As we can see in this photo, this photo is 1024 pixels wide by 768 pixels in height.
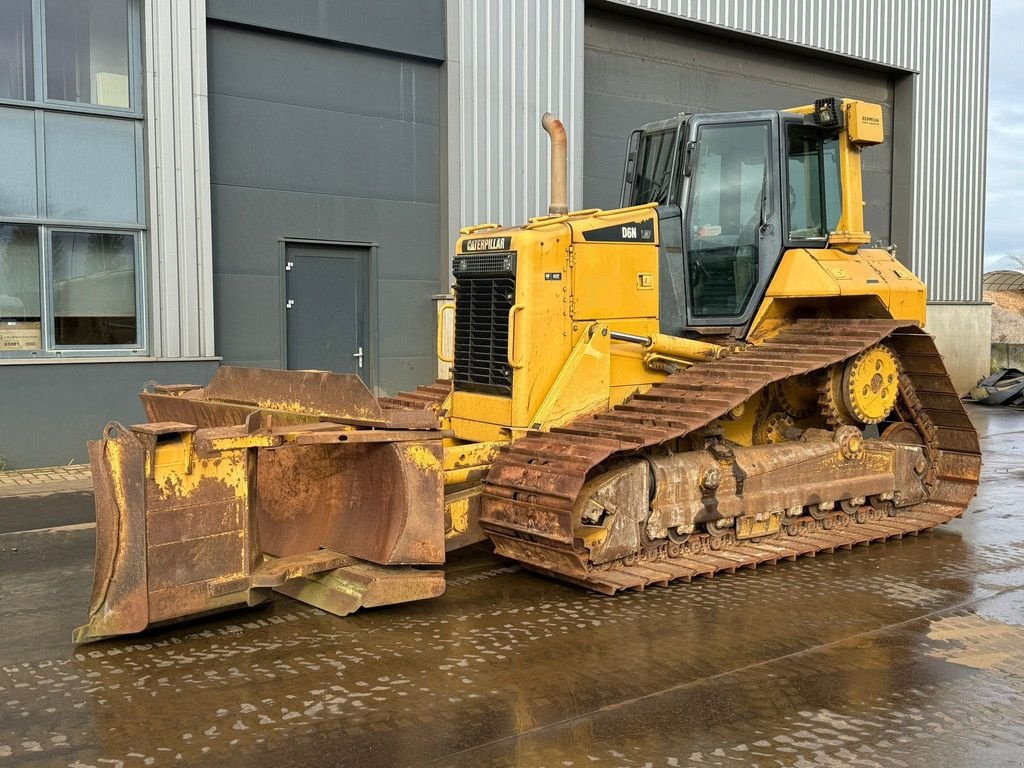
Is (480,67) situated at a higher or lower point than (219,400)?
higher

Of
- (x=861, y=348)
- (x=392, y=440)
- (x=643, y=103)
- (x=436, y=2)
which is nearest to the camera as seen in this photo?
(x=392, y=440)

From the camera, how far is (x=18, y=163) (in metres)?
10.1

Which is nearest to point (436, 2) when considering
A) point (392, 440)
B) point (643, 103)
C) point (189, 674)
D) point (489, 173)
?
point (489, 173)

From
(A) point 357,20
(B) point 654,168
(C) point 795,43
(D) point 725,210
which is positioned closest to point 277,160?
(A) point 357,20

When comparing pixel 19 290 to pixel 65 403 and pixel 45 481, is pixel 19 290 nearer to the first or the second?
pixel 65 403

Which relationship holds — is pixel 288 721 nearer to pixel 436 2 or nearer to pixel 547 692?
pixel 547 692

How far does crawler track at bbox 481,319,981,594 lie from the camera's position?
223 inches

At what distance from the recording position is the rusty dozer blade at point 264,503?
15.5ft

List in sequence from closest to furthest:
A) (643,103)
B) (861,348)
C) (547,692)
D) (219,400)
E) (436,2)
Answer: (547,692) → (219,400) → (861,348) → (436,2) → (643,103)

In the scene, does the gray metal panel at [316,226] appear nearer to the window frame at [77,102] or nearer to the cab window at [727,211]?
the window frame at [77,102]

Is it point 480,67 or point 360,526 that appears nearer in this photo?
point 360,526

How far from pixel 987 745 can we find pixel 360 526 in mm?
3301

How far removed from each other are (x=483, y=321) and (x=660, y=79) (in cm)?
985

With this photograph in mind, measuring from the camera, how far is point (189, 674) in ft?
14.7
